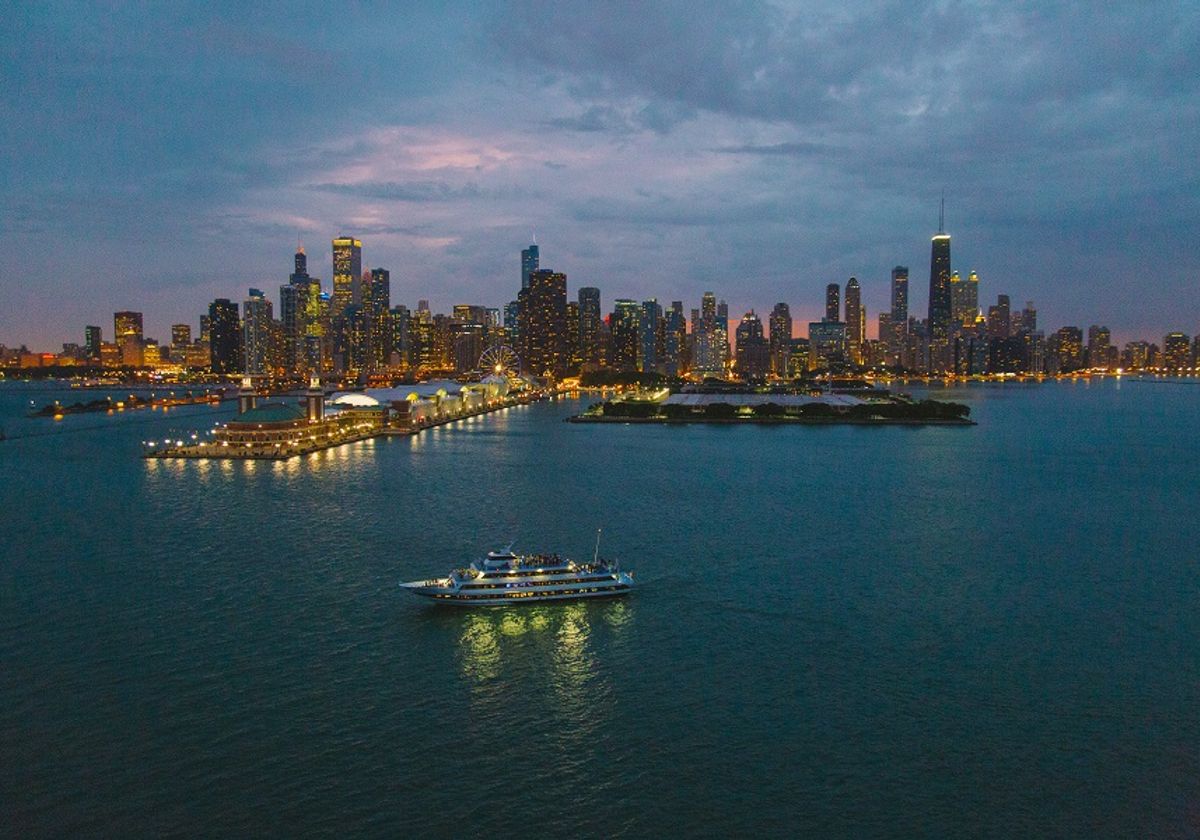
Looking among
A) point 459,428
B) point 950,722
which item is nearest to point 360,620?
point 950,722

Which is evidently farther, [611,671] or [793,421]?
[793,421]

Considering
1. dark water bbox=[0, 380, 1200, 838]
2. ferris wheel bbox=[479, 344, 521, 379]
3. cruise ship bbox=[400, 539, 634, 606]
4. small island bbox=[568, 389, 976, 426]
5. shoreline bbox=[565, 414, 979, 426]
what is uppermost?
ferris wheel bbox=[479, 344, 521, 379]

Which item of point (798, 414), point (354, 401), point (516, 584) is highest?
point (354, 401)

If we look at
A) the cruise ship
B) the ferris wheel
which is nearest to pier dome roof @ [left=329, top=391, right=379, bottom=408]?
the ferris wheel

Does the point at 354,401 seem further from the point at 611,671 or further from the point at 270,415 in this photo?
the point at 611,671

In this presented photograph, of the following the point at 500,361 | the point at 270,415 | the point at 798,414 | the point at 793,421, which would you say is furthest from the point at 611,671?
the point at 500,361

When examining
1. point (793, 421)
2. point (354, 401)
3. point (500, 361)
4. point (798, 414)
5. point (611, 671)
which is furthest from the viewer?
point (500, 361)

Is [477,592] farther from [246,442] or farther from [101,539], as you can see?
[246,442]

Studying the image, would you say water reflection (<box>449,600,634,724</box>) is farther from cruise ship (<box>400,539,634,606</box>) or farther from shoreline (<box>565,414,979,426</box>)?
shoreline (<box>565,414,979,426</box>)
